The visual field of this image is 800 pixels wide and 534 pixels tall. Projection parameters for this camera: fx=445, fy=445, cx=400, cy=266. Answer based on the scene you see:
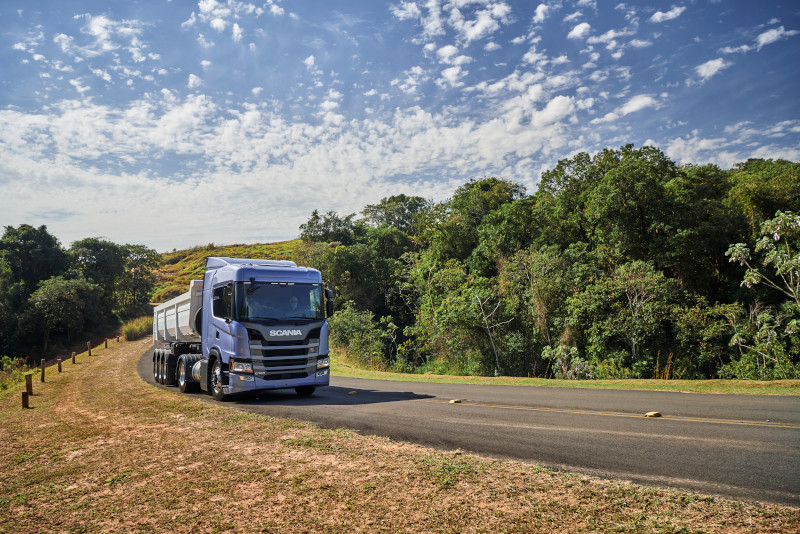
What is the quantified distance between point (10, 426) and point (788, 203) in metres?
34.3

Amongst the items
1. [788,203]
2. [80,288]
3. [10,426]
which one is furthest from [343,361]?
[80,288]

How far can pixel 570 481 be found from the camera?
15.5 feet

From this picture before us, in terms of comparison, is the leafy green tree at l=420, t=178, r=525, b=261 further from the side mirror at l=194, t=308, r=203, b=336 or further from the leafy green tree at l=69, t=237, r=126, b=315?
the leafy green tree at l=69, t=237, r=126, b=315

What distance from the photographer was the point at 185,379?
15.0 metres

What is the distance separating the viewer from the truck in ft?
39.0

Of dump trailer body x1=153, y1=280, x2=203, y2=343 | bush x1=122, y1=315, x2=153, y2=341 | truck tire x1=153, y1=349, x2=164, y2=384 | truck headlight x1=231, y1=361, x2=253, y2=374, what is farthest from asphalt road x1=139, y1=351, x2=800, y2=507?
bush x1=122, y1=315, x2=153, y2=341

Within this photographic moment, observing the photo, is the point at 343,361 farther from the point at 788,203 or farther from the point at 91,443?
the point at 788,203

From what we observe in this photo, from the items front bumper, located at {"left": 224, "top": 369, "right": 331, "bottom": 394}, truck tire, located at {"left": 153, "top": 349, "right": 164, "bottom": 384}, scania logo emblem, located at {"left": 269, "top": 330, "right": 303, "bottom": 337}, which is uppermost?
scania logo emblem, located at {"left": 269, "top": 330, "right": 303, "bottom": 337}

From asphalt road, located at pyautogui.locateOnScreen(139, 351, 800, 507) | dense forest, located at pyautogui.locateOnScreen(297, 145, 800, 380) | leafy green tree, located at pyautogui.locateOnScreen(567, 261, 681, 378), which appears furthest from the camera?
leafy green tree, located at pyautogui.locateOnScreen(567, 261, 681, 378)

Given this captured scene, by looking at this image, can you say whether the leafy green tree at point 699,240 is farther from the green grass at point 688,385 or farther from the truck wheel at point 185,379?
the truck wheel at point 185,379

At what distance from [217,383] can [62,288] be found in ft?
160

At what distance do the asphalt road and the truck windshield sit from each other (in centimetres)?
235

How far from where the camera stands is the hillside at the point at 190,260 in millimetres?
72369

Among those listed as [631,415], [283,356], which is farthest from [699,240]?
[283,356]
